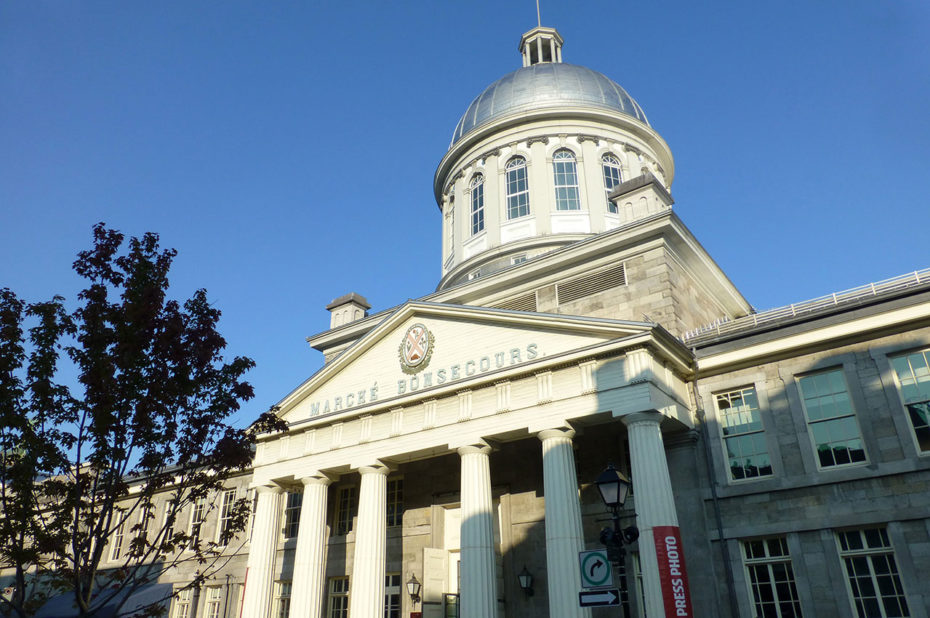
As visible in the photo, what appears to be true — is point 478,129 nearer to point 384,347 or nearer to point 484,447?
point 384,347

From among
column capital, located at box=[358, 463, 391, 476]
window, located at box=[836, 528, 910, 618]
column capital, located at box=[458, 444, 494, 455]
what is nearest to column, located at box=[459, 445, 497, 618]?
column capital, located at box=[458, 444, 494, 455]

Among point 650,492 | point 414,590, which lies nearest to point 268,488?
point 414,590

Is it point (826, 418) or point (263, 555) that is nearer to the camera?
point (826, 418)

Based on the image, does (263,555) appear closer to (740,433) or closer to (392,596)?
(392,596)

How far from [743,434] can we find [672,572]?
4.83 metres

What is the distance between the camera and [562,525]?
17.5m

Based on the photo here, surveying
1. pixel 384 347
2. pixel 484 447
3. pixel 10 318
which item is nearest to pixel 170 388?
pixel 10 318

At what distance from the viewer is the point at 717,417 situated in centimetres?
1927

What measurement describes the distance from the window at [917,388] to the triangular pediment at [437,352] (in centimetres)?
611

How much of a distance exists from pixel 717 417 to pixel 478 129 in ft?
68.9

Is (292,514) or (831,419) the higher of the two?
(831,419)

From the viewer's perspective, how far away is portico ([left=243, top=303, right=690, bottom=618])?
695 inches

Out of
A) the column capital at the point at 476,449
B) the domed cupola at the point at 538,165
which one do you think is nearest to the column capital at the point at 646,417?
the column capital at the point at 476,449

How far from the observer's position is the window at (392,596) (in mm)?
23413
